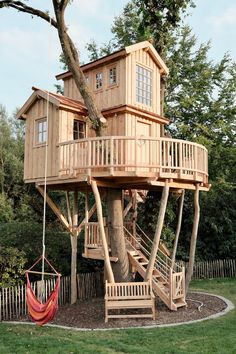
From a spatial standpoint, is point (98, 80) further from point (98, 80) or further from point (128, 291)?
point (128, 291)

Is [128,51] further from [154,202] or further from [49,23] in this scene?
[154,202]

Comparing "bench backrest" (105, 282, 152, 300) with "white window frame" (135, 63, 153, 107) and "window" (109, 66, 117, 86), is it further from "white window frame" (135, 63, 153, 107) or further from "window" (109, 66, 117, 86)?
"window" (109, 66, 117, 86)

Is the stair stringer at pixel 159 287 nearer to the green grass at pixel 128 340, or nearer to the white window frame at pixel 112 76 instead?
the green grass at pixel 128 340

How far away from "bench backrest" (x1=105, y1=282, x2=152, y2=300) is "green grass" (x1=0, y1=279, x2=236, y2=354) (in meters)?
1.87

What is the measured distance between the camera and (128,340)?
32.6 ft

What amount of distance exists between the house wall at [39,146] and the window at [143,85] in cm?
342

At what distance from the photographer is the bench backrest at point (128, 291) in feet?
42.4

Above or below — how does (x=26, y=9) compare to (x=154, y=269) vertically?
above

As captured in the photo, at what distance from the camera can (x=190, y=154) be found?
46.3 feet

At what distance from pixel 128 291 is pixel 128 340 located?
3.18 metres

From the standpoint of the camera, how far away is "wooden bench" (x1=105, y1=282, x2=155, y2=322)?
41.7 feet

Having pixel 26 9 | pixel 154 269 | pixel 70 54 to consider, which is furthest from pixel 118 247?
pixel 26 9

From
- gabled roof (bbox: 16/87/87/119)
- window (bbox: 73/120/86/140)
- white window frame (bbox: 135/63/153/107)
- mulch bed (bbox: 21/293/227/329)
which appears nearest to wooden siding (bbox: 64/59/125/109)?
white window frame (bbox: 135/63/153/107)

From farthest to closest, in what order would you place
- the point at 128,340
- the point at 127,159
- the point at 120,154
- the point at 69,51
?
the point at 69,51 < the point at 127,159 < the point at 120,154 < the point at 128,340
